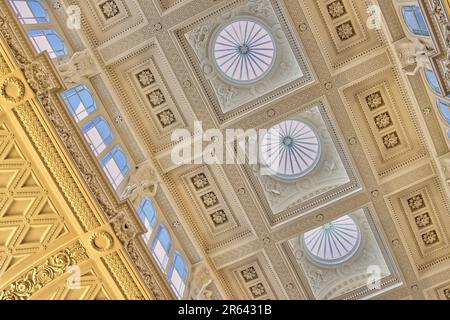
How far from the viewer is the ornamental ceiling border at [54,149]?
13.9 metres

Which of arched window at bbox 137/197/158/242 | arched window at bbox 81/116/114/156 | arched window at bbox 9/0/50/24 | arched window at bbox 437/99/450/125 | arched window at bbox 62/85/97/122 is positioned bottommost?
arched window at bbox 437/99/450/125

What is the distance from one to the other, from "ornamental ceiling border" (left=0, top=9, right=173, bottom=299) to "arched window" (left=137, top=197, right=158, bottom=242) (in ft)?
7.69

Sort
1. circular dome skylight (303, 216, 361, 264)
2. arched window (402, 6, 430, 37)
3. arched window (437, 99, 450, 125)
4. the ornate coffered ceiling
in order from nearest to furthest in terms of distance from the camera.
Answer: arched window (402, 6, 430, 37) < the ornate coffered ceiling < arched window (437, 99, 450, 125) < circular dome skylight (303, 216, 361, 264)

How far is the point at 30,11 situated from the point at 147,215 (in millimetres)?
8031

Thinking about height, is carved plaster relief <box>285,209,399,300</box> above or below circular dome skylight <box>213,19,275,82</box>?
below

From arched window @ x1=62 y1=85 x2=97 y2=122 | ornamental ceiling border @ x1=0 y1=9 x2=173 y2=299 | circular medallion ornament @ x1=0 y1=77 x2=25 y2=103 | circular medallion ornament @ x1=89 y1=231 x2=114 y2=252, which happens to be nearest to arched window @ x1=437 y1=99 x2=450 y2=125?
ornamental ceiling border @ x1=0 y1=9 x2=173 y2=299

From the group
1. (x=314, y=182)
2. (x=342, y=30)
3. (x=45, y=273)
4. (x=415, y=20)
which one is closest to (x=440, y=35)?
(x=415, y=20)

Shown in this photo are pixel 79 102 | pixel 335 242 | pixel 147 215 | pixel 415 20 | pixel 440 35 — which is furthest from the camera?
pixel 335 242

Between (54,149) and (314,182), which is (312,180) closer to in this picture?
(314,182)

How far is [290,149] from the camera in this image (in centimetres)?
2219

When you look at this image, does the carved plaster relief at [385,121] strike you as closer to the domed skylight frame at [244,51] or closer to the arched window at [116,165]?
the domed skylight frame at [244,51]

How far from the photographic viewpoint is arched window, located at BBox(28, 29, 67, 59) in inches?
611

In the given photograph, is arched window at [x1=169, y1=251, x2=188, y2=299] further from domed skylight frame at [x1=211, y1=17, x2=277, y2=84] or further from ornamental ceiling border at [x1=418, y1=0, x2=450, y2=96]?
ornamental ceiling border at [x1=418, y1=0, x2=450, y2=96]
